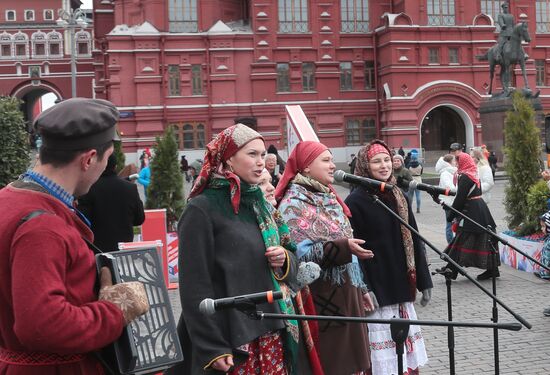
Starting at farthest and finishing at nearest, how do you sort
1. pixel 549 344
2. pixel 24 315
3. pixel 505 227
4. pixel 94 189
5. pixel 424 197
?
pixel 424 197
pixel 505 227
pixel 549 344
pixel 94 189
pixel 24 315

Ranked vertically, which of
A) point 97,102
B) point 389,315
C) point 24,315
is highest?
point 97,102

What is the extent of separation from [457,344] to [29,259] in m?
5.29

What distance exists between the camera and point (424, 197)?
21391 millimetres

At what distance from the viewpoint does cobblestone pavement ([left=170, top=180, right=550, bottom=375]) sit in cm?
595

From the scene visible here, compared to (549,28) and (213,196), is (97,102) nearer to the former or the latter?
(213,196)

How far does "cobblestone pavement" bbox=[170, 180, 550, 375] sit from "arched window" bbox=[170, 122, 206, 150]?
24.9 m

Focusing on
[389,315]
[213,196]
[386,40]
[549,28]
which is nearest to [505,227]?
[389,315]

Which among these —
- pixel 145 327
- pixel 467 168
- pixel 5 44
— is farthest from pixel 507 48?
pixel 5 44

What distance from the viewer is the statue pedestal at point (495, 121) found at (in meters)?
27.6

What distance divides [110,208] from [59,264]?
13.0 feet

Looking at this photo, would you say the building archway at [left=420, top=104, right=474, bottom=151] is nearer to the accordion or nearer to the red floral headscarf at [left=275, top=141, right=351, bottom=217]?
the red floral headscarf at [left=275, top=141, right=351, bottom=217]

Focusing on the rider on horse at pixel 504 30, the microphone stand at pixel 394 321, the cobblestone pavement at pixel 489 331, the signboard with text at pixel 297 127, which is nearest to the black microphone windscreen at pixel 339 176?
the microphone stand at pixel 394 321

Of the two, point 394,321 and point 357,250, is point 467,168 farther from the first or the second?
point 394,321

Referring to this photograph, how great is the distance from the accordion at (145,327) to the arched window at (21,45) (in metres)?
57.4
